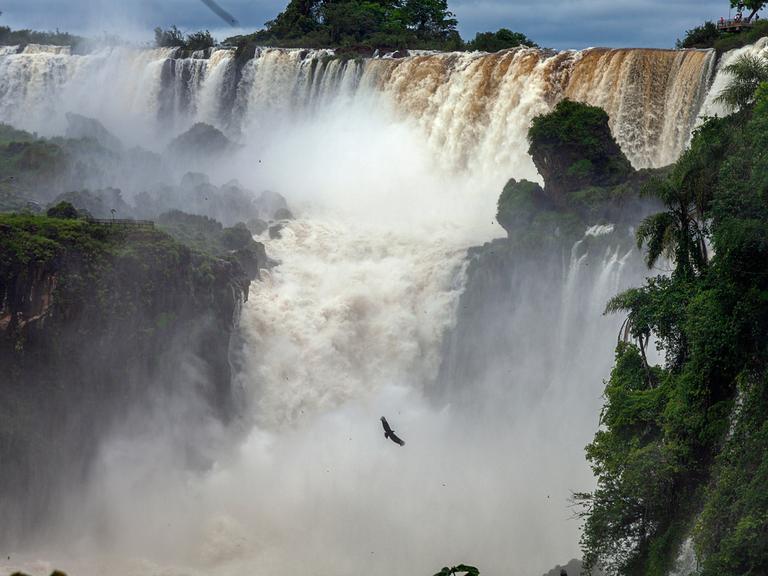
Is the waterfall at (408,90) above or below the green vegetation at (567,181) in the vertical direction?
above

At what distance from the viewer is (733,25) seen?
160 ft

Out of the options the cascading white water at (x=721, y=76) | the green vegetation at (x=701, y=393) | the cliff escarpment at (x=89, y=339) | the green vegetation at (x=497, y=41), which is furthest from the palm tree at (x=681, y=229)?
the green vegetation at (x=497, y=41)

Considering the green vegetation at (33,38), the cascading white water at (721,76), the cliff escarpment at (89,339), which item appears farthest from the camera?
the green vegetation at (33,38)

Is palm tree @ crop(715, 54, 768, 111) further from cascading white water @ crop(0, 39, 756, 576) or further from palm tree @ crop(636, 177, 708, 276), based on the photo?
cascading white water @ crop(0, 39, 756, 576)

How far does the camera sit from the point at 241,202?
4550 centimetres

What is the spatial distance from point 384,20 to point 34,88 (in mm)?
23469

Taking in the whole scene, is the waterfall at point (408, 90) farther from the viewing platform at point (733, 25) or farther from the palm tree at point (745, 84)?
the palm tree at point (745, 84)

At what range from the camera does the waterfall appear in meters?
39.2

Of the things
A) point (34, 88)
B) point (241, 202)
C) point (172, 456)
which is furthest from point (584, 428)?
point (34, 88)

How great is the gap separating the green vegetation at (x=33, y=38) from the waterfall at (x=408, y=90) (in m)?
6.54

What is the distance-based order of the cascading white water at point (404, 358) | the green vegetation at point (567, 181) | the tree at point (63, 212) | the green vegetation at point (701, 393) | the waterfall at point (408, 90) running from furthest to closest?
1. the waterfall at point (408, 90)
2. the green vegetation at point (567, 181)
3. the tree at point (63, 212)
4. the cascading white water at point (404, 358)
5. the green vegetation at point (701, 393)

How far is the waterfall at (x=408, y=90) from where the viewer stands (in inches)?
1545

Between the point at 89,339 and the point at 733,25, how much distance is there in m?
30.2

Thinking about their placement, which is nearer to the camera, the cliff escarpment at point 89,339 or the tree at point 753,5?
the cliff escarpment at point 89,339
